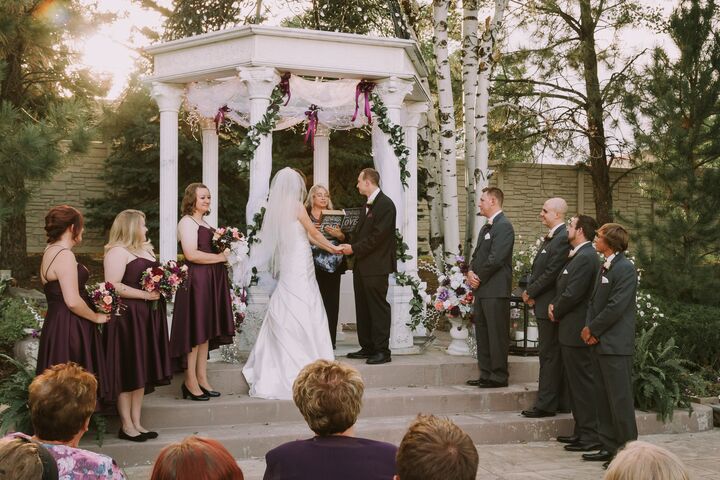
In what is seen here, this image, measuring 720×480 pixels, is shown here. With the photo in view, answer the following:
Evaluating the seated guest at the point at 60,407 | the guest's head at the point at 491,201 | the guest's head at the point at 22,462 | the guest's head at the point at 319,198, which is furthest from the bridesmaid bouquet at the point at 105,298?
the guest's head at the point at 491,201

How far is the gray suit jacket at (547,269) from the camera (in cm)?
699

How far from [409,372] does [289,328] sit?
1.32 metres

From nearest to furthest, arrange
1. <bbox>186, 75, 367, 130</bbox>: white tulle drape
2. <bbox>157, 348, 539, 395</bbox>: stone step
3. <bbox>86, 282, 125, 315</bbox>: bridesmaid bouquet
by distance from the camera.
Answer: <bbox>86, 282, 125, 315</bbox>: bridesmaid bouquet < <bbox>157, 348, 539, 395</bbox>: stone step < <bbox>186, 75, 367, 130</bbox>: white tulle drape

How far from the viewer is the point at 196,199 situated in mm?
6828

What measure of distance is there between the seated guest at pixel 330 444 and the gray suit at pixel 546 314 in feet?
14.1

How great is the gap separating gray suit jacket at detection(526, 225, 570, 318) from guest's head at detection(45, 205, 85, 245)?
3.97m

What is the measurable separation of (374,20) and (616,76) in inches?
261

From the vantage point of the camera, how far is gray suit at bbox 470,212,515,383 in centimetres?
750

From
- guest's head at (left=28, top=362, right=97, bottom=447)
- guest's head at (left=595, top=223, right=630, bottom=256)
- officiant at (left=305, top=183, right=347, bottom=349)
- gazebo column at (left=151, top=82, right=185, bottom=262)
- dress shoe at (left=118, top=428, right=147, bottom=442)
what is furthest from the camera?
gazebo column at (left=151, top=82, right=185, bottom=262)

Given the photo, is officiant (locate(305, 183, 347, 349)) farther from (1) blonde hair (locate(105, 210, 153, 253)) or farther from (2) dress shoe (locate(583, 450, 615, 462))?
(2) dress shoe (locate(583, 450, 615, 462))

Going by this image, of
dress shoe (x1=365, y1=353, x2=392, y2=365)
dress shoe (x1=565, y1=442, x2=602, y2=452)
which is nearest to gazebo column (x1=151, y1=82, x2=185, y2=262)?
dress shoe (x1=365, y1=353, x2=392, y2=365)

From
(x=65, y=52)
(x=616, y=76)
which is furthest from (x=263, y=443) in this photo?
(x=616, y=76)

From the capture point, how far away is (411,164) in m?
9.10

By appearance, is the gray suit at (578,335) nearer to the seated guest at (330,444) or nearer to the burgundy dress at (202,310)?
the burgundy dress at (202,310)
